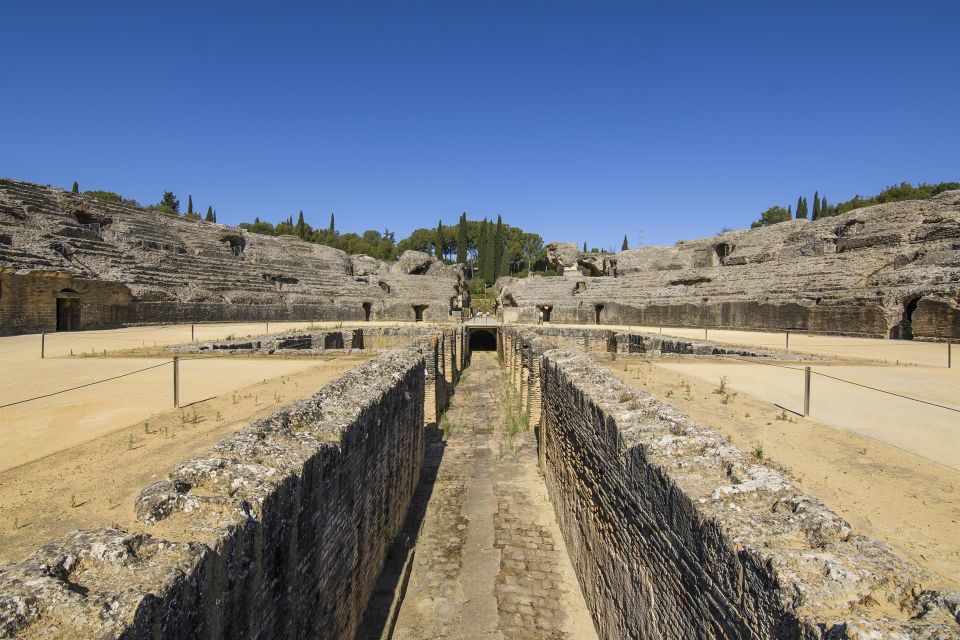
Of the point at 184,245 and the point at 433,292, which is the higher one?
the point at 184,245

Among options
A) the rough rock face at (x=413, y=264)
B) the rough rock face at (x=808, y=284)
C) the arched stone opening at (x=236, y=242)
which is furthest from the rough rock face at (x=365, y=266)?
the rough rock face at (x=808, y=284)

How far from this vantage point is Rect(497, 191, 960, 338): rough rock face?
17.8 meters

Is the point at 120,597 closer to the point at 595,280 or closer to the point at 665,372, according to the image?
the point at 665,372

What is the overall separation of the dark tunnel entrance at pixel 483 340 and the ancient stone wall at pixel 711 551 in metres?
25.8

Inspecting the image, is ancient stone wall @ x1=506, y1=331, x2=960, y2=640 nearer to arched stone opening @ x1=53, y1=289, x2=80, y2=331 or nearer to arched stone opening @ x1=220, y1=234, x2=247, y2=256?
arched stone opening @ x1=53, y1=289, x2=80, y2=331

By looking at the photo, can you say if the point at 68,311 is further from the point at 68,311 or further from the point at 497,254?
the point at 497,254

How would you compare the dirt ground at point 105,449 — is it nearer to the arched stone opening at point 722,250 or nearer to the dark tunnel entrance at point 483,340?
the dark tunnel entrance at point 483,340

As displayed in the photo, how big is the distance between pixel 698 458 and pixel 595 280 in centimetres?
3472

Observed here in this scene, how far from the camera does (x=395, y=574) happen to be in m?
5.59

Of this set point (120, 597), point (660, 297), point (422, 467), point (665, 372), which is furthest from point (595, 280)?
point (120, 597)

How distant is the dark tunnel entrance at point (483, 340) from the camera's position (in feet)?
103

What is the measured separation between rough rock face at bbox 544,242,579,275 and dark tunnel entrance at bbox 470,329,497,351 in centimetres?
2382


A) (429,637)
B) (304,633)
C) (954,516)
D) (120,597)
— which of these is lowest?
(429,637)

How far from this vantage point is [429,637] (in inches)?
184
